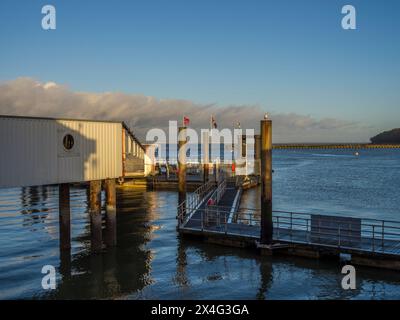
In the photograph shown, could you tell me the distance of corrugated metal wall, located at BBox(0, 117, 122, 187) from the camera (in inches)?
679

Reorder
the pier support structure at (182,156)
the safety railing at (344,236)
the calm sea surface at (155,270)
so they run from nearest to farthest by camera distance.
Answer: the calm sea surface at (155,270), the safety railing at (344,236), the pier support structure at (182,156)

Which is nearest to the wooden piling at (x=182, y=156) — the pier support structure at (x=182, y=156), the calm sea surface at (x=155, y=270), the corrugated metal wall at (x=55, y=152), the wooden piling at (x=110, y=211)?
the pier support structure at (x=182, y=156)

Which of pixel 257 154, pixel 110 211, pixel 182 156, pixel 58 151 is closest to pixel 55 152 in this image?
pixel 58 151

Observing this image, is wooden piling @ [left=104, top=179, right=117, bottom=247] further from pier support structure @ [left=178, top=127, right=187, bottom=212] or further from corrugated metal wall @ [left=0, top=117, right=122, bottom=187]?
pier support structure @ [left=178, top=127, right=187, bottom=212]

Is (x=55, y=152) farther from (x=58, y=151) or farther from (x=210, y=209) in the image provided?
(x=210, y=209)

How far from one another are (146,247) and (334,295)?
1099 centimetres

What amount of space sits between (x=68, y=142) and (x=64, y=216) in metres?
4.44

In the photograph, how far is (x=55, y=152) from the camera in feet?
62.4

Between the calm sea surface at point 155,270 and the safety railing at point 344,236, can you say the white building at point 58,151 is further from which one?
the safety railing at point 344,236

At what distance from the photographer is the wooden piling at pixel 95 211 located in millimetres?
21750

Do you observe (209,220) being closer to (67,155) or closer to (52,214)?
(67,155)

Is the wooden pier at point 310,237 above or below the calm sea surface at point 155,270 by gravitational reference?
above

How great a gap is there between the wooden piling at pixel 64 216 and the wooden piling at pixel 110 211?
1924 millimetres
